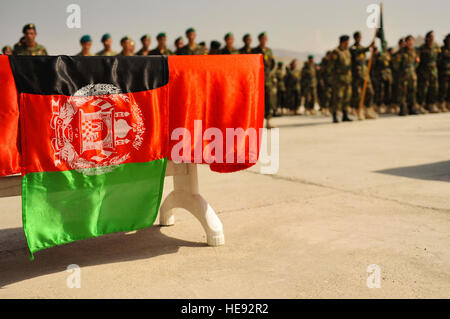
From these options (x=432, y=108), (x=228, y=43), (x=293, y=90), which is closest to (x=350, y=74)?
(x=228, y=43)

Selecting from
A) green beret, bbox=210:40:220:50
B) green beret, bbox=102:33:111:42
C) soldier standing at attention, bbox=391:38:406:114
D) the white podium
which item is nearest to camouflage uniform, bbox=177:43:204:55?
green beret, bbox=210:40:220:50

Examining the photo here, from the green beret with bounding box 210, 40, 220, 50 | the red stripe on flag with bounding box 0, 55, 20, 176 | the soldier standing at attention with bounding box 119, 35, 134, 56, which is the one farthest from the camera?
the green beret with bounding box 210, 40, 220, 50

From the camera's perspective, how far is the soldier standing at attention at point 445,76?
531 inches

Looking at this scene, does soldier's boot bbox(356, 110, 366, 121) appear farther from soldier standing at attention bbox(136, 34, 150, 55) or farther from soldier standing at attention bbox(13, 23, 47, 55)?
soldier standing at attention bbox(13, 23, 47, 55)

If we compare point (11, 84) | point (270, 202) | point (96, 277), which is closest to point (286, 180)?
point (270, 202)

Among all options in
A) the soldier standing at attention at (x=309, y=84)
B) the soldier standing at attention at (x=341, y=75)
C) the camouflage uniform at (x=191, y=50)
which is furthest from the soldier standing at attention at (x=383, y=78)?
the camouflage uniform at (x=191, y=50)

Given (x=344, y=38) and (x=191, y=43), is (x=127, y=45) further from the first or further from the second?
(x=344, y=38)

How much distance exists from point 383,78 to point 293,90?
10.9 feet

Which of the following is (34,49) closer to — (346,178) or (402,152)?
(346,178)

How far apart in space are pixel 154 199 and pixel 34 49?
16.1 feet

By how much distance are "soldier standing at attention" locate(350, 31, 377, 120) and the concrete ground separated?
7645 mm

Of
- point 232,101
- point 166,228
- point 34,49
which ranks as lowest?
point 166,228

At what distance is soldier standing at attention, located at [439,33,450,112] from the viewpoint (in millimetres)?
13497

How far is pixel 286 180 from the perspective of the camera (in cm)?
462
